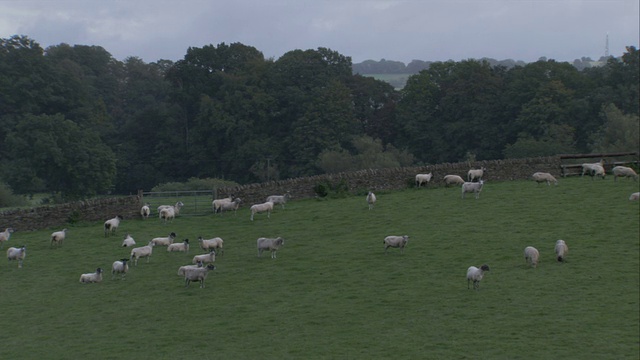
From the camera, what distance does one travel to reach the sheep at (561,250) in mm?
31094

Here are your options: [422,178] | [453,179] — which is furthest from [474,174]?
[422,178]

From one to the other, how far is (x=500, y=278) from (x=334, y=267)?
21.9 ft

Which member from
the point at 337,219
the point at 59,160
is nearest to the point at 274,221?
the point at 337,219

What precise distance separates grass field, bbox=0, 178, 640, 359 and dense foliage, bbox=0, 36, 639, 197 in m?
42.0

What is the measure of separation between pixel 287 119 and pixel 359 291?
69719 millimetres

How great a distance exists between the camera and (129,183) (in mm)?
100812

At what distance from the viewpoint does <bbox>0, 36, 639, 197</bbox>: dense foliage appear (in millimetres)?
84938

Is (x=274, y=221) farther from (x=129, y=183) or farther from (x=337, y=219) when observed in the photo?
(x=129, y=183)

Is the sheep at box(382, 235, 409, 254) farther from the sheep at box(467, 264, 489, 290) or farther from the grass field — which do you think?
the sheep at box(467, 264, 489, 290)

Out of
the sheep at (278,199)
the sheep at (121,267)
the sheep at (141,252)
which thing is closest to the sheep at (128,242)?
the sheep at (141,252)

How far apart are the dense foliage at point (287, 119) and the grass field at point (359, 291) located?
42.0m

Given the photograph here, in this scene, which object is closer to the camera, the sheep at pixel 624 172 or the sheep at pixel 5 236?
the sheep at pixel 5 236

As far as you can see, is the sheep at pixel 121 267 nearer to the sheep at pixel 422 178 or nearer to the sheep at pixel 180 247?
the sheep at pixel 180 247

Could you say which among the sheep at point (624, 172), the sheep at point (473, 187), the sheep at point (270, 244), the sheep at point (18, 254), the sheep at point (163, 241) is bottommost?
the sheep at point (18, 254)
